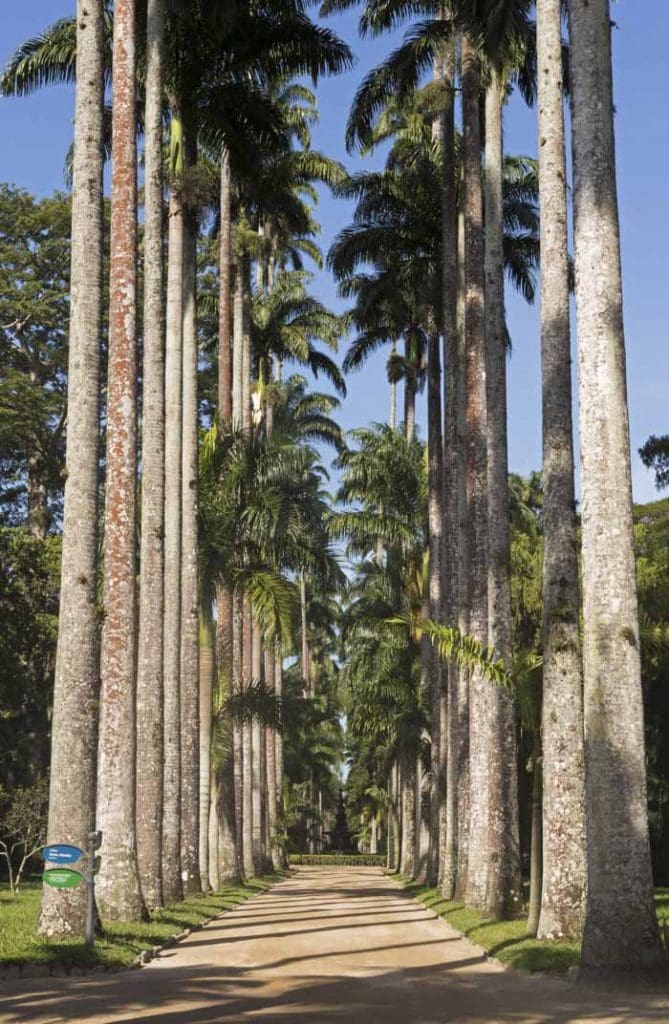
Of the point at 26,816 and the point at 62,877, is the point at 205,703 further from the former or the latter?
the point at 62,877

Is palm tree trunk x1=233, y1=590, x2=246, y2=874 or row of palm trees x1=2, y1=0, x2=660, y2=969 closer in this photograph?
row of palm trees x1=2, y1=0, x2=660, y2=969

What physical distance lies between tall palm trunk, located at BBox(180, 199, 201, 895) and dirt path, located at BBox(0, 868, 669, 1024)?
773 cm

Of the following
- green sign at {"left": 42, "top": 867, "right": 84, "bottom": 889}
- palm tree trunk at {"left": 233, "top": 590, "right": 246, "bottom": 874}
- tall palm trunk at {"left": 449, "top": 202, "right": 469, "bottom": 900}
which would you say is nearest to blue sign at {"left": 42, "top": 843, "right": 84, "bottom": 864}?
green sign at {"left": 42, "top": 867, "right": 84, "bottom": 889}

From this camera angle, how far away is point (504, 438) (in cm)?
2325

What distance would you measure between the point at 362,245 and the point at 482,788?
17931 millimetres

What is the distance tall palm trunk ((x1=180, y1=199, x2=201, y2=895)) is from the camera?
90.5 feet

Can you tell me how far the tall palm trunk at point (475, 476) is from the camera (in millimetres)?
23000

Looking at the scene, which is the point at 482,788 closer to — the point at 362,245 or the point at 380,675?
the point at 362,245

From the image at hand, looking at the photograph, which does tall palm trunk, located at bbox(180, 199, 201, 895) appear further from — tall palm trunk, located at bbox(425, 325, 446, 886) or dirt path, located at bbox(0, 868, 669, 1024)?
tall palm trunk, located at bbox(425, 325, 446, 886)

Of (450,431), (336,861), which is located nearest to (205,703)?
(450,431)

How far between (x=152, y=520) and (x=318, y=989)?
12.1 m

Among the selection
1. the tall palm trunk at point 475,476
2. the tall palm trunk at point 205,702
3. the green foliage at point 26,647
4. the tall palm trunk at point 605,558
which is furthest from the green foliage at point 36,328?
the tall palm trunk at point 605,558

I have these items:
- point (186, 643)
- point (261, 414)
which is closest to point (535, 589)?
point (261, 414)

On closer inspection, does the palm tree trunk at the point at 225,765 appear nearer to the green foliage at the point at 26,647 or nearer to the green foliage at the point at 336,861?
the green foliage at the point at 26,647
